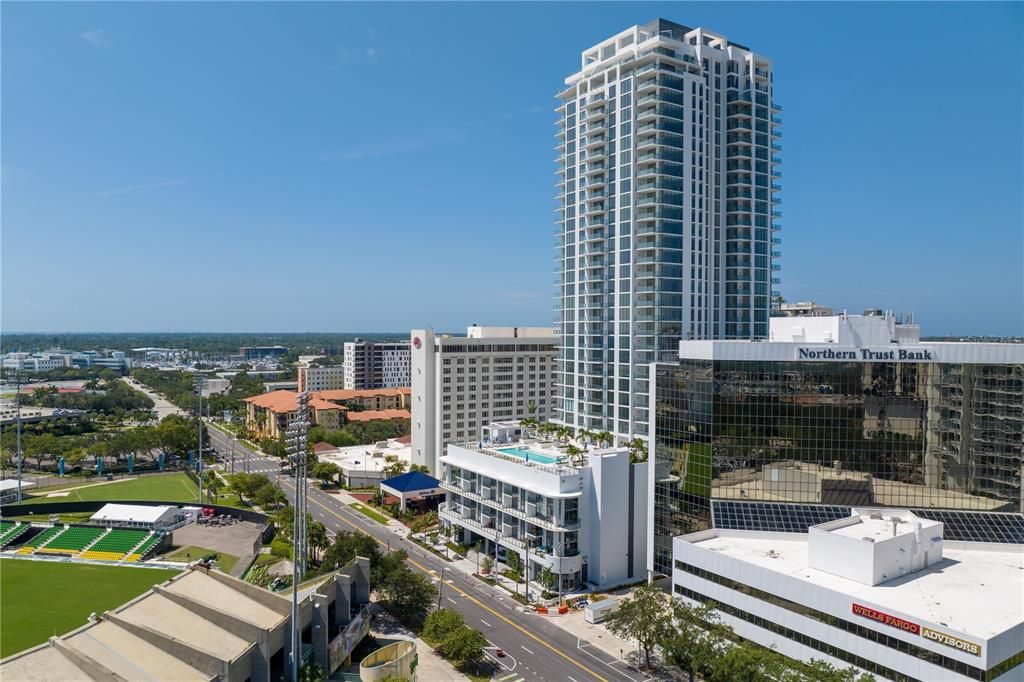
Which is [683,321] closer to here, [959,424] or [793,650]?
[959,424]

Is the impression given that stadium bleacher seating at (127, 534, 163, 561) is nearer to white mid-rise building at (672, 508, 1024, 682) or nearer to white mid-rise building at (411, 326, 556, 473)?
white mid-rise building at (411, 326, 556, 473)

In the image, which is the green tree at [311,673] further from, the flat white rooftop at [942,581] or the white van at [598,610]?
the flat white rooftop at [942,581]

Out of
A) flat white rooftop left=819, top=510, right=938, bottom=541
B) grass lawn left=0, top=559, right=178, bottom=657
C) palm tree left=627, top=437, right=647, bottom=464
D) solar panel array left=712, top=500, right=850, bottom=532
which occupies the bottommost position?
grass lawn left=0, top=559, right=178, bottom=657

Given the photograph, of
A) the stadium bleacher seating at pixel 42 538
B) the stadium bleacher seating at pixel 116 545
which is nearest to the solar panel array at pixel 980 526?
the stadium bleacher seating at pixel 116 545

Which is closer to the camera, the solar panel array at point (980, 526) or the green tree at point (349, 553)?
the solar panel array at point (980, 526)

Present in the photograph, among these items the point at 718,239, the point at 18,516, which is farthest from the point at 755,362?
the point at 18,516

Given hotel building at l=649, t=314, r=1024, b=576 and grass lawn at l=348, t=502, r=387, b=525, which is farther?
grass lawn at l=348, t=502, r=387, b=525

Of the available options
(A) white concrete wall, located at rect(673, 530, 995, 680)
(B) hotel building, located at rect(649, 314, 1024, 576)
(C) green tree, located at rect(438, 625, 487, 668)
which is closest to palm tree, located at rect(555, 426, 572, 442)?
(B) hotel building, located at rect(649, 314, 1024, 576)
